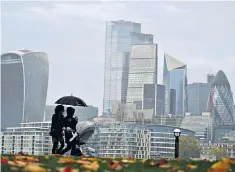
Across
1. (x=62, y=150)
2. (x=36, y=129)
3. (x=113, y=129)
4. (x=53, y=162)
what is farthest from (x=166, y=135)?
(x=53, y=162)

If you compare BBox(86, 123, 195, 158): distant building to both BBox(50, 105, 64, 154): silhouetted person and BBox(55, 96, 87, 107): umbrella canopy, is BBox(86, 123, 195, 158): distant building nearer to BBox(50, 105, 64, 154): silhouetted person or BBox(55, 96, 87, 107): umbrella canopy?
BBox(55, 96, 87, 107): umbrella canopy

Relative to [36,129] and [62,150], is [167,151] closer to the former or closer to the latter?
[36,129]

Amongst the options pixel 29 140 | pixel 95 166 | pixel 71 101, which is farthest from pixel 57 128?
pixel 29 140

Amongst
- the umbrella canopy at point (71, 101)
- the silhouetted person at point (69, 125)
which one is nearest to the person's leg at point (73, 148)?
the silhouetted person at point (69, 125)

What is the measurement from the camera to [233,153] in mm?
188750

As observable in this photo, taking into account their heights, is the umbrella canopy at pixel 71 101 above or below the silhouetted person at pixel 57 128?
above

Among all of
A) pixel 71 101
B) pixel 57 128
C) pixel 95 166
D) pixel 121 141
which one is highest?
pixel 71 101

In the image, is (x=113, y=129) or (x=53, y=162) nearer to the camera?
(x=53, y=162)

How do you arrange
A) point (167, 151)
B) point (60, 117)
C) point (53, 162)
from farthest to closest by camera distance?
point (167, 151)
point (60, 117)
point (53, 162)

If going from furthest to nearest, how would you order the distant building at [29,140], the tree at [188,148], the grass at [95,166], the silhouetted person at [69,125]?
the tree at [188,148] → the distant building at [29,140] → the silhouetted person at [69,125] → the grass at [95,166]

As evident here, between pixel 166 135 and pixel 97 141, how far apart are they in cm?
1974

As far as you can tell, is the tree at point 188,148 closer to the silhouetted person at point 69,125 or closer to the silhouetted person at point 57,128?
the silhouetted person at point 69,125

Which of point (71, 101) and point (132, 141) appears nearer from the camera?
point (71, 101)

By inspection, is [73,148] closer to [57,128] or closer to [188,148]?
[57,128]
